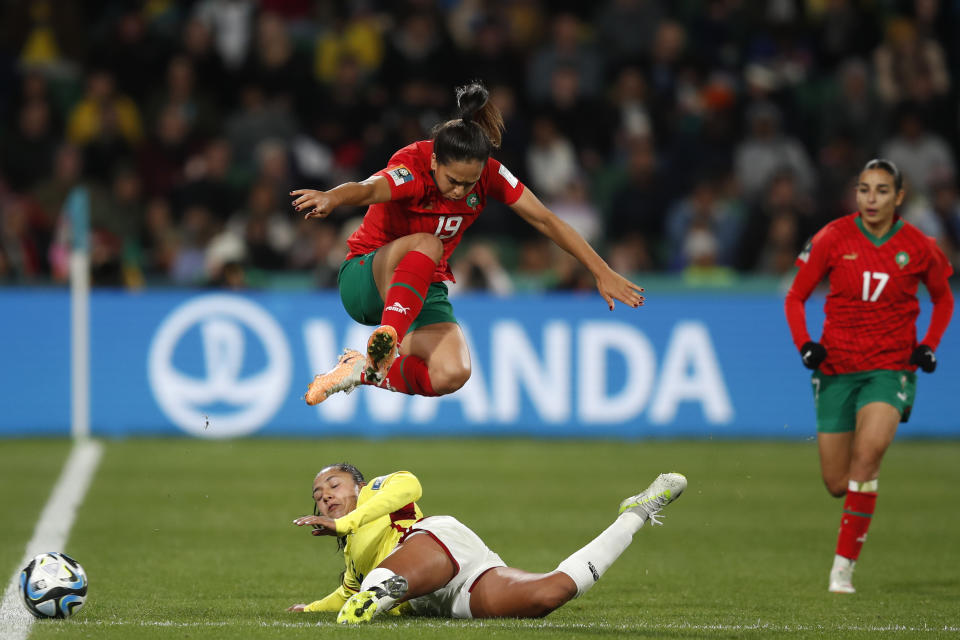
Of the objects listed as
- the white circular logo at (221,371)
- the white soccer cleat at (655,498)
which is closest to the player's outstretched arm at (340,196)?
the white soccer cleat at (655,498)

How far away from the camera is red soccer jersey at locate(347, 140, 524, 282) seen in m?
6.67

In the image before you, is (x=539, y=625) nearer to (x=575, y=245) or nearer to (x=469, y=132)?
(x=575, y=245)

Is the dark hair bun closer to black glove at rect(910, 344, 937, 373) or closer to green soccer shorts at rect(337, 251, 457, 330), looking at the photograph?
green soccer shorts at rect(337, 251, 457, 330)

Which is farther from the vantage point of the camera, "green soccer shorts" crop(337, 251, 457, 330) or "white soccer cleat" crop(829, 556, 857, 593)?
"white soccer cleat" crop(829, 556, 857, 593)

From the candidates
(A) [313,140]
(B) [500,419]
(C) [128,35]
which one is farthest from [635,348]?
(C) [128,35]

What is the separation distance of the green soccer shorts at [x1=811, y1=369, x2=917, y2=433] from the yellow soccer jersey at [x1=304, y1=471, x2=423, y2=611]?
2394mm

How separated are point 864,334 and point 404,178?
264 centimetres

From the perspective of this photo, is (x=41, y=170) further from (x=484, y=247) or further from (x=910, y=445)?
(x=910, y=445)

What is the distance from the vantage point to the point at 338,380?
6.30 metres

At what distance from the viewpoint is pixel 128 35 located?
16.1 meters

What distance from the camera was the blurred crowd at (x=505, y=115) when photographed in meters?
14.7

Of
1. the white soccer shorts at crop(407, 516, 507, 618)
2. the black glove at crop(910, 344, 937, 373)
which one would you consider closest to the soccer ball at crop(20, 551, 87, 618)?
the white soccer shorts at crop(407, 516, 507, 618)

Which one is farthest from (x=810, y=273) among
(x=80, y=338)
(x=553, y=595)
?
(x=80, y=338)

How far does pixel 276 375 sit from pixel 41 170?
4102 mm
